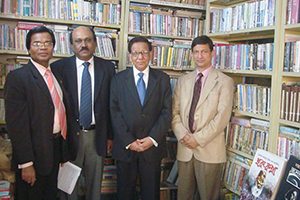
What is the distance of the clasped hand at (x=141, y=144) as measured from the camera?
245 cm

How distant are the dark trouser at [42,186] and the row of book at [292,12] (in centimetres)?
197

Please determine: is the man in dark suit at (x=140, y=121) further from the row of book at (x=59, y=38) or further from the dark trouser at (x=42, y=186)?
the row of book at (x=59, y=38)

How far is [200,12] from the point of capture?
3660 millimetres

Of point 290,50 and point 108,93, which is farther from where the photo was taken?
point 108,93

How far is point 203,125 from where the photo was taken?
251 centimetres

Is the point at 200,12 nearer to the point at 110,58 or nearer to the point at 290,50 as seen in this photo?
the point at 110,58

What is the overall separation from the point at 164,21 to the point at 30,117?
2.03 meters

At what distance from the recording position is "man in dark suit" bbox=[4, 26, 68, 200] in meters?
1.93

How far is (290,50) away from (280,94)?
0.34 m

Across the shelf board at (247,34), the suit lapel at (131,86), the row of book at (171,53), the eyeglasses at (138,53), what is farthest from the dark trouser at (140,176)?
the shelf board at (247,34)

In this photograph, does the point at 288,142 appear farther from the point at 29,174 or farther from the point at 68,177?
the point at 29,174

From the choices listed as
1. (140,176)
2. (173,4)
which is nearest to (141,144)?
(140,176)

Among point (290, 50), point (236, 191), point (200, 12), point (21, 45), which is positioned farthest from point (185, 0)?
point (236, 191)

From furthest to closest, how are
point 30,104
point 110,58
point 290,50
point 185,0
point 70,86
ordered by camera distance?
1. point 185,0
2. point 110,58
3. point 70,86
4. point 290,50
5. point 30,104
